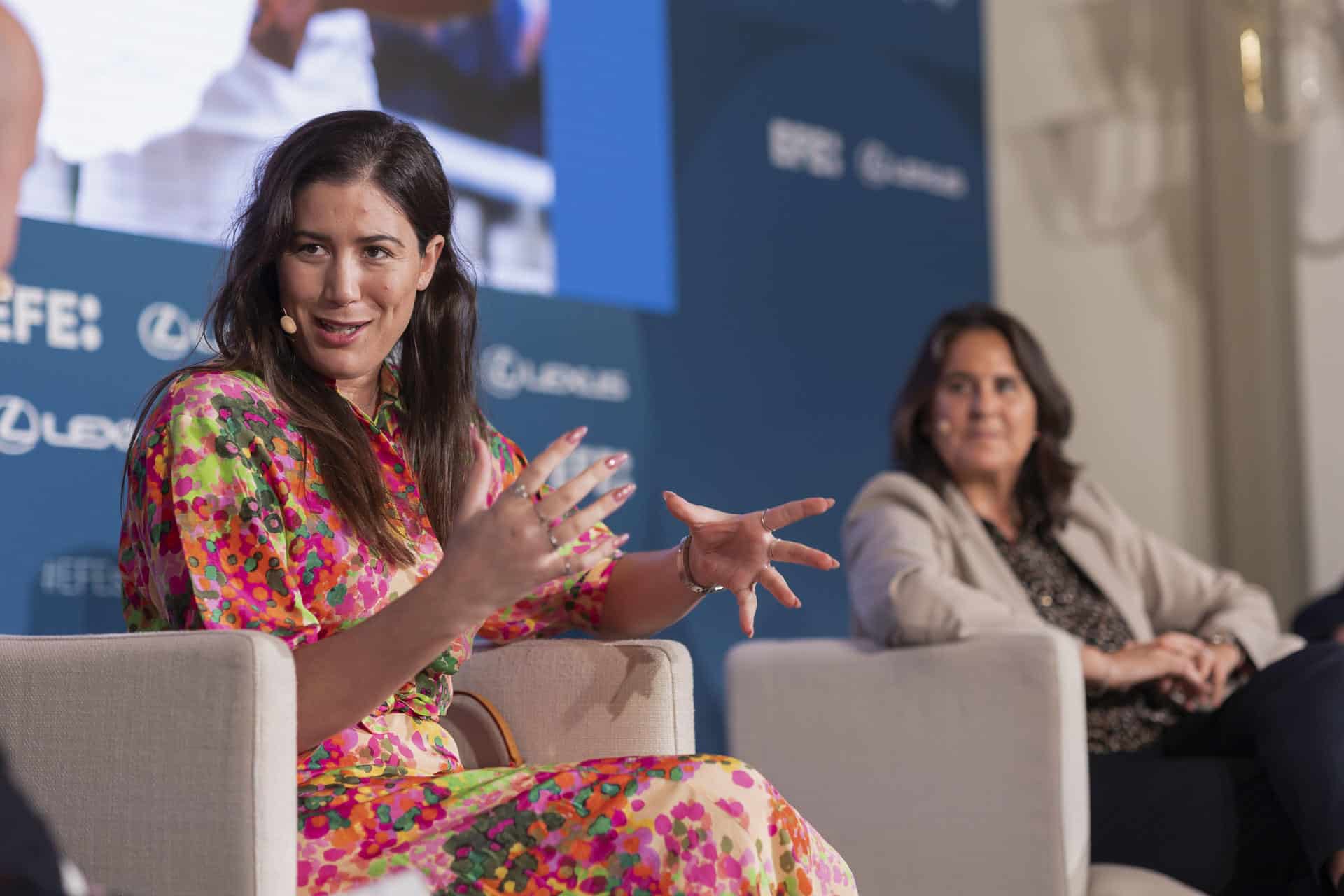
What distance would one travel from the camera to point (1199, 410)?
5305 mm

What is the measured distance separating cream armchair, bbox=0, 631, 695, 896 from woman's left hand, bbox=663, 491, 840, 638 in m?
0.60

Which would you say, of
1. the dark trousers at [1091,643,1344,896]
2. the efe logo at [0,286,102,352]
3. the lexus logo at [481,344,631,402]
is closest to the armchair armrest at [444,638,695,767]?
the dark trousers at [1091,643,1344,896]

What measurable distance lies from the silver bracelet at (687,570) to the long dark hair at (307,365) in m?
0.28

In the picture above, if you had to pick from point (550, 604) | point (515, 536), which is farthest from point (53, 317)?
point (515, 536)

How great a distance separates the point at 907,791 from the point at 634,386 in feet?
4.79

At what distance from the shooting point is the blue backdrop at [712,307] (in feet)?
8.37

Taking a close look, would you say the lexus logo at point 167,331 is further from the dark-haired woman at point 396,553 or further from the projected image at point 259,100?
the dark-haired woman at point 396,553

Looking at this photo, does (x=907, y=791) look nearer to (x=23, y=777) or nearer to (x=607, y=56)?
(x=23, y=777)

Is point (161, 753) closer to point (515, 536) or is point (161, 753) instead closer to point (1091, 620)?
point (515, 536)

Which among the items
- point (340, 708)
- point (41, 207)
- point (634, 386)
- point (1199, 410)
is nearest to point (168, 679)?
point (340, 708)

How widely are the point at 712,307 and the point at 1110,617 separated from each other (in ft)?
4.61

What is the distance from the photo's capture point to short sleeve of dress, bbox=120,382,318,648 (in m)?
1.61

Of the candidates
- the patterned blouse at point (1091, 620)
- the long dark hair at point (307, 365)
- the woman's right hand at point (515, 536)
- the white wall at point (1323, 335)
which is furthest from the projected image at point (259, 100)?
the white wall at point (1323, 335)

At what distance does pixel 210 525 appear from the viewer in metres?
1.62
